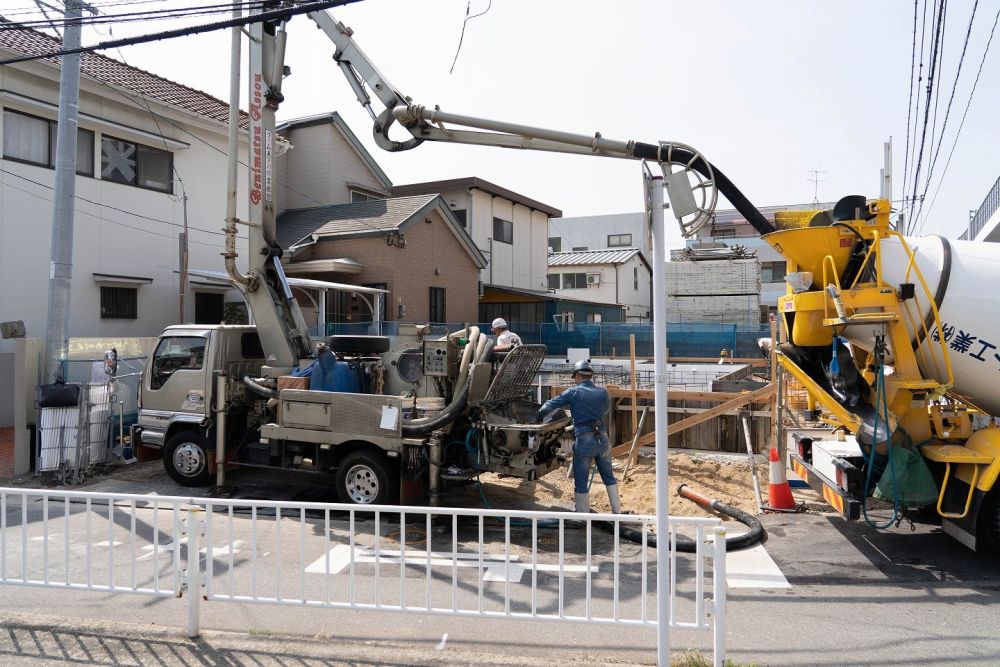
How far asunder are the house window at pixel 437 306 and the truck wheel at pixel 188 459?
552 inches

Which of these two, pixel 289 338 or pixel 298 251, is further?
pixel 298 251

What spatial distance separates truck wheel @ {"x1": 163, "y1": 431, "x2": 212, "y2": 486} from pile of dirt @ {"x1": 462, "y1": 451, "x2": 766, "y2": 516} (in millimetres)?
3636

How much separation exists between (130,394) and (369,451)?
18.8ft

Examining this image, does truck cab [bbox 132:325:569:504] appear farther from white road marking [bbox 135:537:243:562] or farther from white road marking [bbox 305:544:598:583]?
white road marking [bbox 135:537:243:562]

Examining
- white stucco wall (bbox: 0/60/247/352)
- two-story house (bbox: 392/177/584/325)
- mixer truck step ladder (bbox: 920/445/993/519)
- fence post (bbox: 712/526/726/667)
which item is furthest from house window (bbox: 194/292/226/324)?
fence post (bbox: 712/526/726/667)

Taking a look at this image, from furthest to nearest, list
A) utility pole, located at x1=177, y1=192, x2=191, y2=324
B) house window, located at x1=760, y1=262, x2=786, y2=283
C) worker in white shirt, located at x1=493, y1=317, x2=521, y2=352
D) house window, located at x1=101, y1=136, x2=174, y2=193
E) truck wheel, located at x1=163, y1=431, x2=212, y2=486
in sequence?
house window, located at x1=760, y1=262, x2=786, y2=283 → house window, located at x1=101, y1=136, x2=174, y2=193 → utility pole, located at x1=177, y1=192, x2=191, y2=324 → truck wheel, located at x1=163, y1=431, x2=212, y2=486 → worker in white shirt, located at x1=493, y1=317, x2=521, y2=352

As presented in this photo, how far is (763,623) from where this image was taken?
5.05 m

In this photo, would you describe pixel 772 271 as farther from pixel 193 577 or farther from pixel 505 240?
pixel 193 577

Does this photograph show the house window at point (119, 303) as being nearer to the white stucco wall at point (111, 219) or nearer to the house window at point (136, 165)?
the white stucco wall at point (111, 219)

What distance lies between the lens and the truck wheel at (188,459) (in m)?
9.41

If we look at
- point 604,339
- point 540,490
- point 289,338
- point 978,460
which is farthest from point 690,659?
point 604,339

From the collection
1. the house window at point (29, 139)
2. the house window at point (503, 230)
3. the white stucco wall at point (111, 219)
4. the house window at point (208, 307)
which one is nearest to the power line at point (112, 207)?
the white stucco wall at point (111, 219)

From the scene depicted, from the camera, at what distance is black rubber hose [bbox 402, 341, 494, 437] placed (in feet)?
24.7

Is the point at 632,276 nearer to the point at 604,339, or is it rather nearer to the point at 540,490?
the point at 604,339
